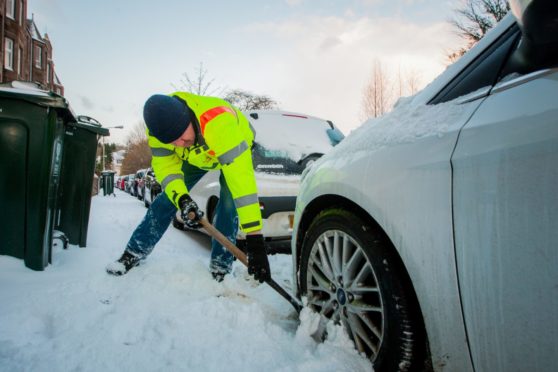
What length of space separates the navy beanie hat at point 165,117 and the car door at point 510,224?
61.8 inches

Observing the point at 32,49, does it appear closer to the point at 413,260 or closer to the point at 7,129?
the point at 7,129

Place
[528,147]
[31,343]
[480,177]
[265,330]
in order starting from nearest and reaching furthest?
[528,147] < [480,177] < [31,343] < [265,330]

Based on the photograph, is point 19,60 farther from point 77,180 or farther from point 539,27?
point 539,27

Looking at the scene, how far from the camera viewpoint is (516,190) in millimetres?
890

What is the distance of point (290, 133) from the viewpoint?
3.61 meters

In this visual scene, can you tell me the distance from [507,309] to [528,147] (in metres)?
0.45

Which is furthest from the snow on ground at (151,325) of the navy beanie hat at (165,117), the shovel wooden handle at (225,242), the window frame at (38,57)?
the window frame at (38,57)

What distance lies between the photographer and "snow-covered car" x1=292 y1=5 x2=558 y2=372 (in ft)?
2.79

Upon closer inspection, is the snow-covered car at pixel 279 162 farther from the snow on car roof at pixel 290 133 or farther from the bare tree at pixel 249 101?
the bare tree at pixel 249 101

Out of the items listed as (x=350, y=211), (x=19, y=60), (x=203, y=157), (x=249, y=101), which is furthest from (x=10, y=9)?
(x=350, y=211)

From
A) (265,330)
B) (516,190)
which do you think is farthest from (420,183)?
(265,330)

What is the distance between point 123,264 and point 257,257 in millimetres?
1234

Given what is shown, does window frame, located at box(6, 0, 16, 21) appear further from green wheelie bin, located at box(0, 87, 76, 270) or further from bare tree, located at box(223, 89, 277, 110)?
green wheelie bin, located at box(0, 87, 76, 270)

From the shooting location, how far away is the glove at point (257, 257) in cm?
209
